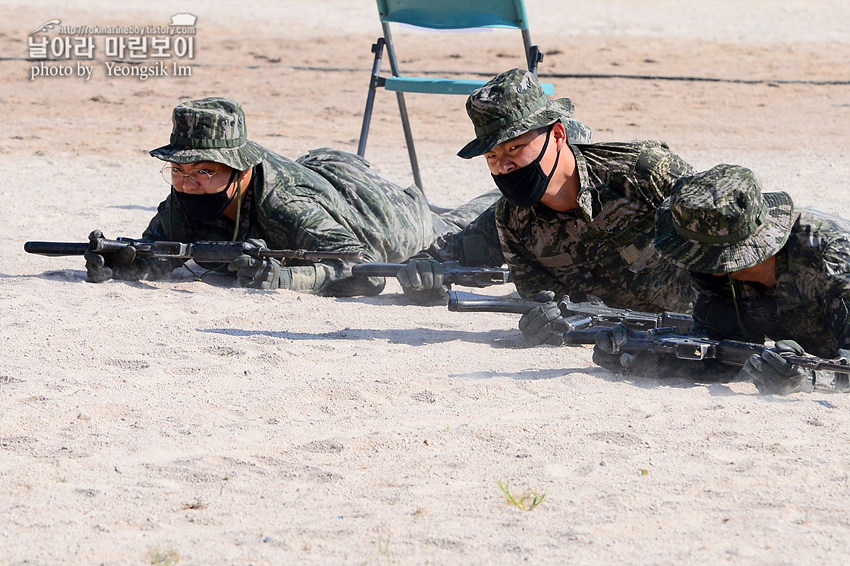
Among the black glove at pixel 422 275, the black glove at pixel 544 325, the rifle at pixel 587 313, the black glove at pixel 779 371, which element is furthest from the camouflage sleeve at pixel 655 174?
the black glove at pixel 779 371

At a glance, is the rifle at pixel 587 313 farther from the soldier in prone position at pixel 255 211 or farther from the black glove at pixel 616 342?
the soldier in prone position at pixel 255 211

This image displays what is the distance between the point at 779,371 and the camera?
4.67 metres

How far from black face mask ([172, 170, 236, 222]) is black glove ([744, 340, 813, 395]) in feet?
10.6

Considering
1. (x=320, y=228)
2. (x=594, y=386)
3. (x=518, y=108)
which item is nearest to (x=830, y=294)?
(x=594, y=386)

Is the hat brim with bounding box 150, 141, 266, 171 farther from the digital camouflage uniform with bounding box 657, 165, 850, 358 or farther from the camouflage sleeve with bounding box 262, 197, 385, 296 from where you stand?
the digital camouflage uniform with bounding box 657, 165, 850, 358

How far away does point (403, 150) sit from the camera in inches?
500

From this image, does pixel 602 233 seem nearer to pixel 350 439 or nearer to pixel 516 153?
pixel 516 153

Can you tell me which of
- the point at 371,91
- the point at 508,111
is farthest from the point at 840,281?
the point at 371,91

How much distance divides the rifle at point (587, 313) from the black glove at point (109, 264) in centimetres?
199

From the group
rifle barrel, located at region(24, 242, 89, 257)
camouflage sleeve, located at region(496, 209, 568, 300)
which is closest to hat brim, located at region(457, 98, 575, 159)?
camouflage sleeve, located at region(496, 209, 568, 300)

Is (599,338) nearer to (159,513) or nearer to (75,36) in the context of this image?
(159,513)

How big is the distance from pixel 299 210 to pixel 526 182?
5.87ft

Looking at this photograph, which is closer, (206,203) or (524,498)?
(524,498)

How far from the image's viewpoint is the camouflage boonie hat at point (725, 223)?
4629 millimetres
